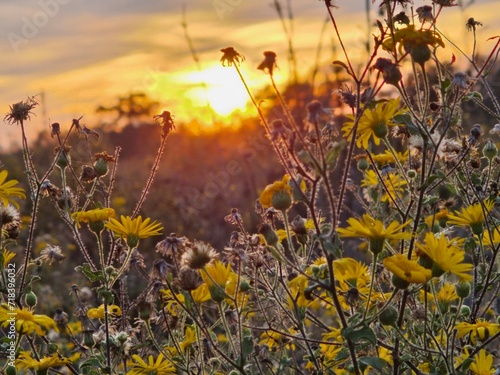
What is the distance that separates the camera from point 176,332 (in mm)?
2953

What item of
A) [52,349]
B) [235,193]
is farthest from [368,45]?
[235,193]

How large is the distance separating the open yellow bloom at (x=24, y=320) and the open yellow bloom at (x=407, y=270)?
3.94 feet

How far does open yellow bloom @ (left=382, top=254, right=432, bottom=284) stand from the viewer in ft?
6.10

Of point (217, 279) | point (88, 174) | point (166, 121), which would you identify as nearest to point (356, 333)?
point (217, 279)

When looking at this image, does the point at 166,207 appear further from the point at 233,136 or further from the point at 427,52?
the point at 427,52

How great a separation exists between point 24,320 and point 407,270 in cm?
→ 135

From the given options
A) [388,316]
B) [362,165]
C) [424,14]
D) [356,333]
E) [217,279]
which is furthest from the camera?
[362,165]

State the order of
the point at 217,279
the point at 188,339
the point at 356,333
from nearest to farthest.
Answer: the point at 356,333 → the point at 217,279 → the point at 188,339

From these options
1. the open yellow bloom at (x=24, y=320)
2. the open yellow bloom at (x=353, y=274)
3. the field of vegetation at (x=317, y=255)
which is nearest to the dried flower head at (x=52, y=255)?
the field of vegetation at (x=317, y=255)

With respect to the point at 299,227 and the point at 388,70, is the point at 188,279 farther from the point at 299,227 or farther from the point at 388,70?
the point at 388,70

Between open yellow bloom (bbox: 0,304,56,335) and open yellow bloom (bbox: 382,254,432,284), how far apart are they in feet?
3.94

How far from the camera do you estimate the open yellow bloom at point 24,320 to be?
7.68ft

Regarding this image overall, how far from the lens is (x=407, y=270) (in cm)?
190

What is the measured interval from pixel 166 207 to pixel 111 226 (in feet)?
26.5
